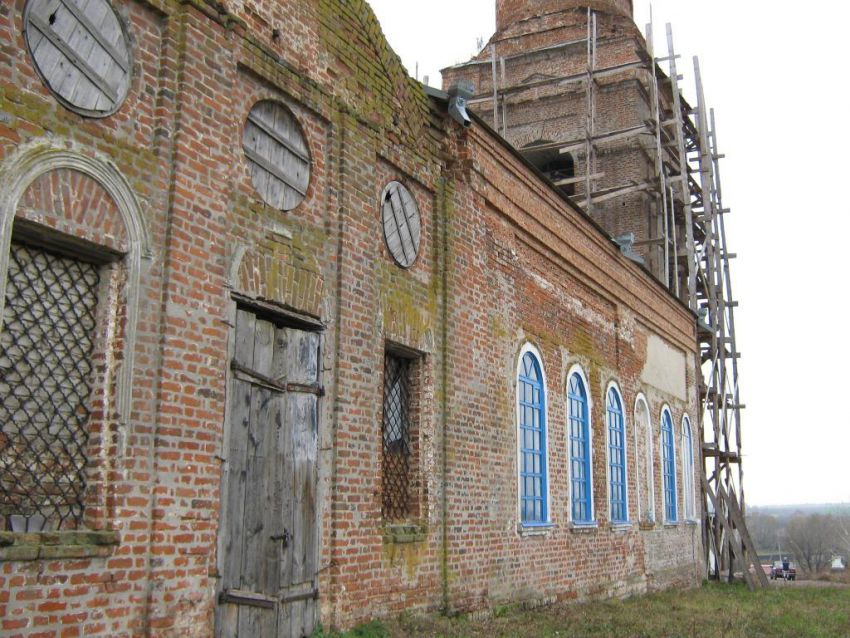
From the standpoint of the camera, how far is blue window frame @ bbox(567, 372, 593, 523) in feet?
46.2

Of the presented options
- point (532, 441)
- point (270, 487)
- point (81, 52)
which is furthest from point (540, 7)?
point (81, 52)

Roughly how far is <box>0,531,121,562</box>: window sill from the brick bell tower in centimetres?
1865

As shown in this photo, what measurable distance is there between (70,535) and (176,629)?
3.65 feet

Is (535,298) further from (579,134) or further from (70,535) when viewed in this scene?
(579,134)

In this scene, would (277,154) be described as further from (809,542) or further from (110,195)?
(809,542)

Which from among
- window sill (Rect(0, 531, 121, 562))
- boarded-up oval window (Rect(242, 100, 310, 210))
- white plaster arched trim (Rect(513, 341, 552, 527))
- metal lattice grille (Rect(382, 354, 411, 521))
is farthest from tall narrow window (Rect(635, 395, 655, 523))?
window sill (Rect(0, 531, 121, 562))

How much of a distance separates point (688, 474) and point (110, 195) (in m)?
17.7

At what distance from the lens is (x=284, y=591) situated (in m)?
7.46

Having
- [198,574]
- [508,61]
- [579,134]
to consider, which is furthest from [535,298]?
[508,61]

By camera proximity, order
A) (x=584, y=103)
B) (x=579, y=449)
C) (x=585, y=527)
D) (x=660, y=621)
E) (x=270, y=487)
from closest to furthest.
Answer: (x=270, y=487)
(x=660, y=621)
(x=585, y=527)
(x=579, y=449)
(x=584, y=103)

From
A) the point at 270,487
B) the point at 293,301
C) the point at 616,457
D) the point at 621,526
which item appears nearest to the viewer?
the point at 270,487

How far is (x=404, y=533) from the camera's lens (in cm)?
898

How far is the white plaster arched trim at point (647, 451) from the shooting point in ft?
56.1

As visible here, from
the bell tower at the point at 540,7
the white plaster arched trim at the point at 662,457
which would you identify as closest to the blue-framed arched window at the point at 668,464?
the white plaster arched trim at the point at 662,457
